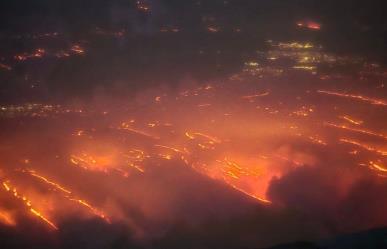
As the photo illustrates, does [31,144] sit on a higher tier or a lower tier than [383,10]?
lower

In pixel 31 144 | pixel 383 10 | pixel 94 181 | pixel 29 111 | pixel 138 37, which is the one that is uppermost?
pixel 383 10

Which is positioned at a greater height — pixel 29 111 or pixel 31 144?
pixel 29 111

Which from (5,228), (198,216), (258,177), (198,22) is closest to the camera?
(5,228)

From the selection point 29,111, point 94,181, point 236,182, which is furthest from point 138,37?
point 236,182

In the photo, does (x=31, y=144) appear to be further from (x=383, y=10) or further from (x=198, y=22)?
(x=383, y=10)

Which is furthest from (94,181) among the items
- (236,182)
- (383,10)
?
(383,10)

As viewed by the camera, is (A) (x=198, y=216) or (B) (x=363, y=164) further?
(B) (x=363, y=164)

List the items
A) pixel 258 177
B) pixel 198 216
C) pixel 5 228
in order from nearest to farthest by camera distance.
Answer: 1. pixel 5 228
2. pixel 198 216
3. pixel 258 177

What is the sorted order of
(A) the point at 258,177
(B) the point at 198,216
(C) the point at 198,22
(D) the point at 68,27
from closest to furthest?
1. (B) the point at 198,216
2. (A) the point at 258,177
3. (D) the point at 68,27
4. (C) the point at 198,22

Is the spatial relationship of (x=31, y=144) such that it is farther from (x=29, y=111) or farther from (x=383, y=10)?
(x=383, y=10)

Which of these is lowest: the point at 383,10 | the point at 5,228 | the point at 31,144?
the point at 5,228
